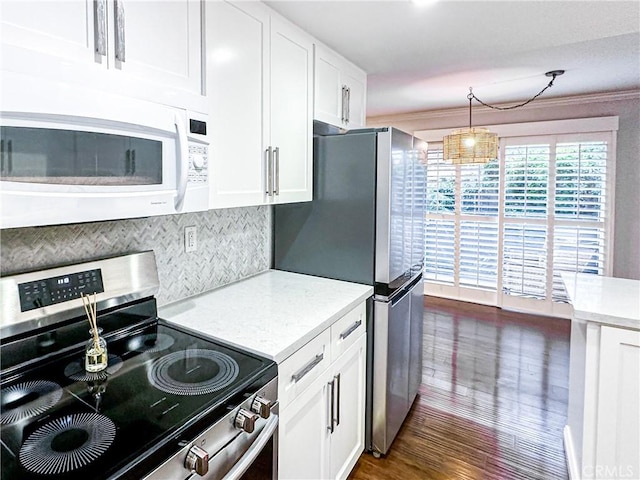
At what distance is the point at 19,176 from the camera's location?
854 mm

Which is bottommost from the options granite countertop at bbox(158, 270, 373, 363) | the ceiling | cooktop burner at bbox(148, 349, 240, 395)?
cooktop burner at bbox(148, 349, 240, 395)

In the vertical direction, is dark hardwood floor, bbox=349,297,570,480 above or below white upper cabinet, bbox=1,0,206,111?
below

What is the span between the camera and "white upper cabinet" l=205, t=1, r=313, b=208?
1446mm

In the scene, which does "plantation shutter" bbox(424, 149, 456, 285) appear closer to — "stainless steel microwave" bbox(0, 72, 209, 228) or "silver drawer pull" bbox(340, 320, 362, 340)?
"silver drawer pull" bbox(340, 320, 362, 340)

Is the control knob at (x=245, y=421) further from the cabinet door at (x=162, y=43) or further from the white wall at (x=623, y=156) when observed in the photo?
the white wall at (x=623, y=156)

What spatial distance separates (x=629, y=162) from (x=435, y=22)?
323cm

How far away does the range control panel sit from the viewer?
1.11 meters

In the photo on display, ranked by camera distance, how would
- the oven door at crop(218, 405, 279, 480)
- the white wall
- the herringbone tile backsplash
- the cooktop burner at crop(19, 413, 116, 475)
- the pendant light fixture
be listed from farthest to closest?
1. the white wall
2. the pendant light fixture
3. the herringbone tile backsplash
4. the oven door at crop(218, 405, 279, 480)
5. the cooktop burner at crop(19, 413, 116, 475)

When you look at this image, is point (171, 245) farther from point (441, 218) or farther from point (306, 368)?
point (441, 218)

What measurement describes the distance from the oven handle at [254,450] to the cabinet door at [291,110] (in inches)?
38.0

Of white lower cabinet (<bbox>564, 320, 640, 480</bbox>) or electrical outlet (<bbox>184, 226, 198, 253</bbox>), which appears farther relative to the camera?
electrical outlet (<bbox>184, 226, 198, 253</bbox>)

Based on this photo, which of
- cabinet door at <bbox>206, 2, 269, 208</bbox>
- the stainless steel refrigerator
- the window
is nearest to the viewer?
cabinet door at <bbox>206, 2, 269, 208</bbox>

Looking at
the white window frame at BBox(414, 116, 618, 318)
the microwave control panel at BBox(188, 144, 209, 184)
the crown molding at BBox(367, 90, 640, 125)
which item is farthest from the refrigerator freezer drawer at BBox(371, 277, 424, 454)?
the crown molding at BBox(367, 90, 640, 125)

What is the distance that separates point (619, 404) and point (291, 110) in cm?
Answer: 189
